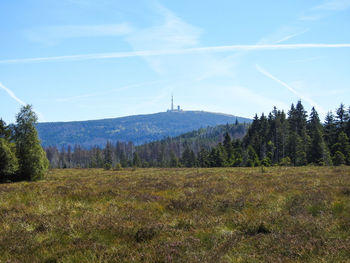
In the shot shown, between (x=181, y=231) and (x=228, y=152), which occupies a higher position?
(x=181, y=231)

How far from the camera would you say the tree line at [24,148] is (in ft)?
95.2

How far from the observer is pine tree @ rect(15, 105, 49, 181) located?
98.8 ft

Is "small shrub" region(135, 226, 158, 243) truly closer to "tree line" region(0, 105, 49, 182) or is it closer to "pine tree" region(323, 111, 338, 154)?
"tree line" region(0, 105, 49, 182)

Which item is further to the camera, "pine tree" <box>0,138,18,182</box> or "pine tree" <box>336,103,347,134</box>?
"pine tree" <box>336,103,347,134</box>

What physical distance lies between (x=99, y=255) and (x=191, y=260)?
1.91m

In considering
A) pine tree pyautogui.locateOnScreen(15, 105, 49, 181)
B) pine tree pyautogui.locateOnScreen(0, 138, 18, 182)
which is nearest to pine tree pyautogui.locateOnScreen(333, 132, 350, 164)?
pine tree pyautogui.locateOnScreen(15, 105, 49, 181)

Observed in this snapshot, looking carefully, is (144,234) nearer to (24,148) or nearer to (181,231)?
(181,231)

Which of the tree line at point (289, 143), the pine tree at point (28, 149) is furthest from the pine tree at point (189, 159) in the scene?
the pine tree at point (28, 149)

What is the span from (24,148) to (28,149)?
0.54 m

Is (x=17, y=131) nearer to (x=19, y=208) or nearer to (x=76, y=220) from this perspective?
(x=19, y=208)

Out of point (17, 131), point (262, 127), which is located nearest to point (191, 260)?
point (17, 131)

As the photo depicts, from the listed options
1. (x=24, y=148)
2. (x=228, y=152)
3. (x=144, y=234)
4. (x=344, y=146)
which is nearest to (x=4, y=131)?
(x=24, y=148)

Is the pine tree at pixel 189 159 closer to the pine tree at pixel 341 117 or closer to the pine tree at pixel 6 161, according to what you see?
the pine tree at pixel 341 117

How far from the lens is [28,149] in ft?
101
